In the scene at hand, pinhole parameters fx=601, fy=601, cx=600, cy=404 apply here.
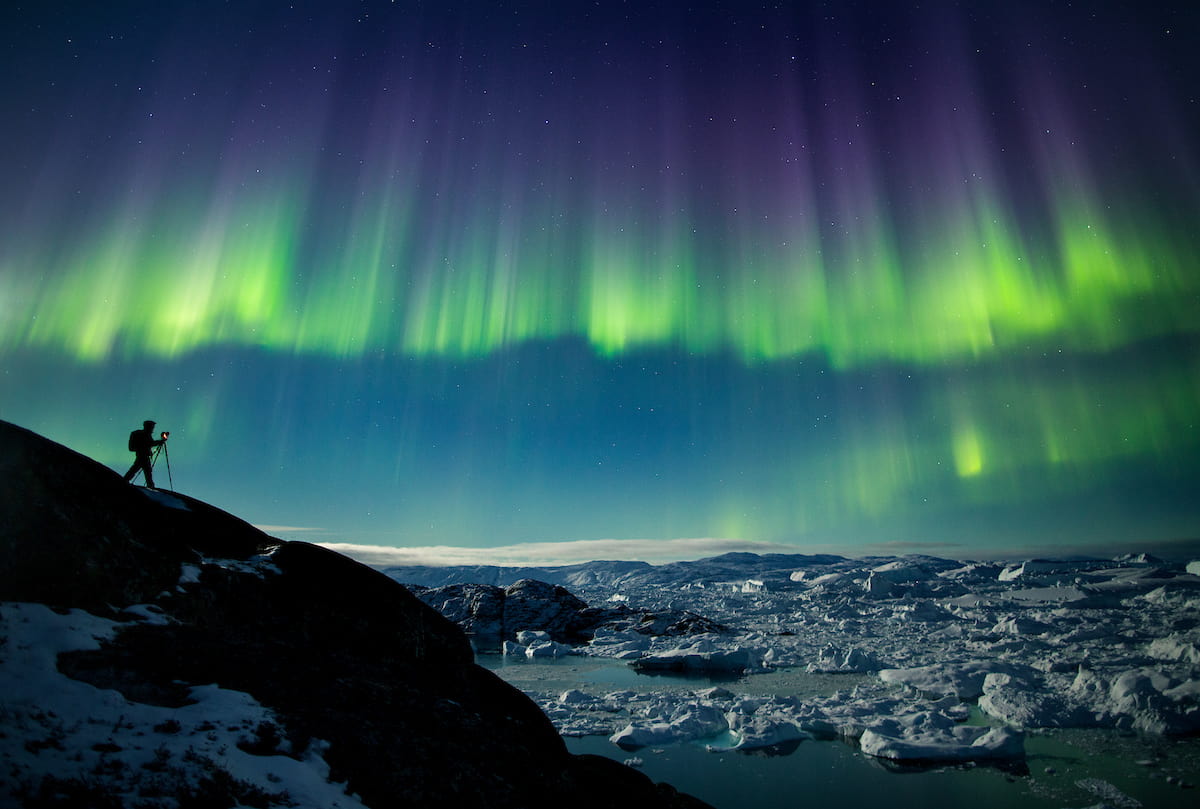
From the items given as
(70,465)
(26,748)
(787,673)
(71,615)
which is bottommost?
(787,673)

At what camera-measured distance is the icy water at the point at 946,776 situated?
69.1ft

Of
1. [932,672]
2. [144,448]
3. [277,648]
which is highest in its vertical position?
[144,448]

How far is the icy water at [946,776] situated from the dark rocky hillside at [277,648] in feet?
35.1

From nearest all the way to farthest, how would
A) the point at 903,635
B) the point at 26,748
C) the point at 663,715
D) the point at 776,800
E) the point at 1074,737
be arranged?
the point at 26,748 < the point at 776,800 < the point at 1074,737 < the point at 663,715 < the point at 903,635

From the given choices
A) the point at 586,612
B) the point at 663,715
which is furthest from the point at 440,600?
the point at 663,715

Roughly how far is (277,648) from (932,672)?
41.1 metres

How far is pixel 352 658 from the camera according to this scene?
12719 millimetres

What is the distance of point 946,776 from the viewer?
23.8 m

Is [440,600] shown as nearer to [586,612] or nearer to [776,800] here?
[586,612]

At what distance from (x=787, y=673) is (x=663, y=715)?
22355 millimetres

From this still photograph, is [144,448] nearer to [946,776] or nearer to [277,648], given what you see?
[277,648]

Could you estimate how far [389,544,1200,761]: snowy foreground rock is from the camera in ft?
91.5

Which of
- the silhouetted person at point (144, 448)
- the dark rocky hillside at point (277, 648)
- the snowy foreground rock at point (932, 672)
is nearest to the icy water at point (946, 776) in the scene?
the snowy foreground rock at point (932, 672)

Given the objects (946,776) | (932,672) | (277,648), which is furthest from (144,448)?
(932,672)
